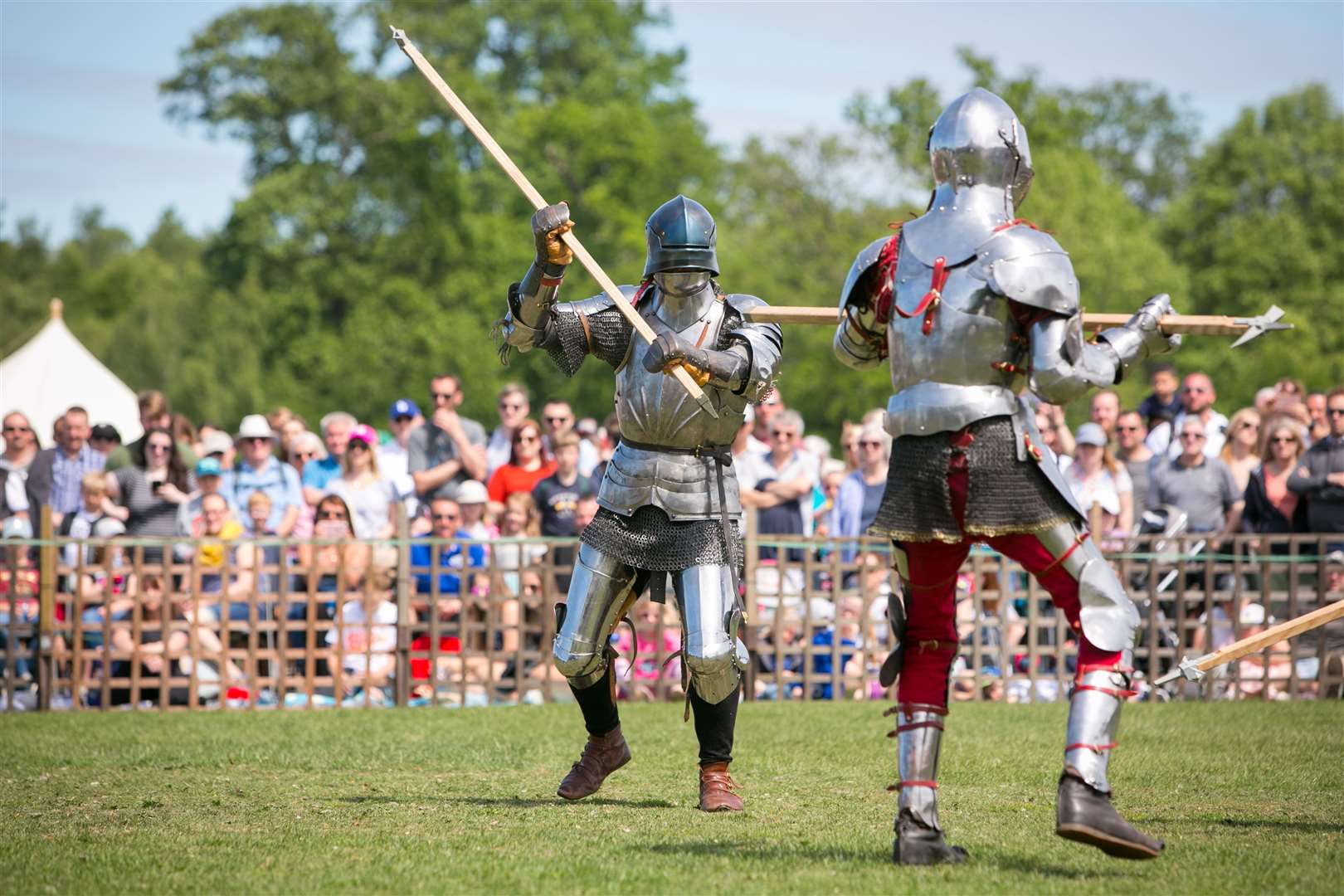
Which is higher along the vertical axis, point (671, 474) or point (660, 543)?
point (671, 474)

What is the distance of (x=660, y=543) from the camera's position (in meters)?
6.41

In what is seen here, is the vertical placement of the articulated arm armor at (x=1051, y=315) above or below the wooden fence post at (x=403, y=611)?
above

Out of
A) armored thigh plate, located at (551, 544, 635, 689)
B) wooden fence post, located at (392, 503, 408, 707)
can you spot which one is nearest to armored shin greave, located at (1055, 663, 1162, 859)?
armored thigh plate, located at (551, 544, 635, 689)

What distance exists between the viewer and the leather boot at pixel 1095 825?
4.66m

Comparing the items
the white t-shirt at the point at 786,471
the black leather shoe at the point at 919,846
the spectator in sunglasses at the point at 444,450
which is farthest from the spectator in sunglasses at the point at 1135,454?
the black leather shoe at the point at 919,846

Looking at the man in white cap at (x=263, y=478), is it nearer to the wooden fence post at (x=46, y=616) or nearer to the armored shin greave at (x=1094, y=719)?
the wooden fence post at (x=46, y=616)

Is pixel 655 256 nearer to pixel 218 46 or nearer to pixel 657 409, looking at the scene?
pixel 657 409

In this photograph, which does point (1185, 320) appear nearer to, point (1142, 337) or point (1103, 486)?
point (1142, 337)

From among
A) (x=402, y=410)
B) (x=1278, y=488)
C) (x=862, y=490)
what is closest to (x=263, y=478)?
(x=402, y=410)

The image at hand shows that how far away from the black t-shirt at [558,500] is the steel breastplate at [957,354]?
6.43m

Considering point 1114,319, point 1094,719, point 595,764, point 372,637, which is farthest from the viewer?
point 372,637

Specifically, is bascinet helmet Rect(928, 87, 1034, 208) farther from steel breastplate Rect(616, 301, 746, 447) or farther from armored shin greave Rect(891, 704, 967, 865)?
armored shin greave Rect(891, 704, 967, 865)

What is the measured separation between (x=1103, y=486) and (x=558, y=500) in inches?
141

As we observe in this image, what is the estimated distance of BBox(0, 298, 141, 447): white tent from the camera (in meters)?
20.1
